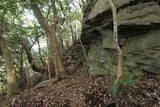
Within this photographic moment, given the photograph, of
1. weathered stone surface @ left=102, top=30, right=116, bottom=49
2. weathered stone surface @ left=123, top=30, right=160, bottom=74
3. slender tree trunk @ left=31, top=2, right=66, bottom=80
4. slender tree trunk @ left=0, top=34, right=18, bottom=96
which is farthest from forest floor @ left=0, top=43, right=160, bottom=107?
slender tree trunk @ left=0, top=34, right=18, bottom=96

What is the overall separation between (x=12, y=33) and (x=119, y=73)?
939cm

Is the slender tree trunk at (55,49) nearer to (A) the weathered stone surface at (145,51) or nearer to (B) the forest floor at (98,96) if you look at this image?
(B) the forest floor at (98,96)

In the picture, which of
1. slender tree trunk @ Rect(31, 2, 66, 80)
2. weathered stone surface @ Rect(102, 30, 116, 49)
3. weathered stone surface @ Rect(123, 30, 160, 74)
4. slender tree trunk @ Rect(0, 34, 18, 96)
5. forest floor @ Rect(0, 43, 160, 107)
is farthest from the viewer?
slender tree trunk @ Rect(0, 34, 18, 96)

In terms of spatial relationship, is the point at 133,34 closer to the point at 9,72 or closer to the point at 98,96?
the point at 98,96

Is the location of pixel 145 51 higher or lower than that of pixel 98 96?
higher

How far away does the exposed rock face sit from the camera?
4301 mm

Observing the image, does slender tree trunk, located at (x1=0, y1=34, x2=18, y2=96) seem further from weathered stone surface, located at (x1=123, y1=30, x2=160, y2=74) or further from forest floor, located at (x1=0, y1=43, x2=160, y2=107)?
weathered stone surface, located at (x1=123, y1=30, x2=160, y2=74)

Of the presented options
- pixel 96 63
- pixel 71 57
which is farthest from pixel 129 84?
pixel 71 57

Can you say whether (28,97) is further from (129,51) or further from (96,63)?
(129,51)

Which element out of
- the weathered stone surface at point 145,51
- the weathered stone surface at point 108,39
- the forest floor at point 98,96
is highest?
the weathered stone surface at point 108,39

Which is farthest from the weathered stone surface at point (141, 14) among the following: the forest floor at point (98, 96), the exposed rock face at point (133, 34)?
the forest floor at point (98, 96)

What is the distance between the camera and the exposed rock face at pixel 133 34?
4301 mm

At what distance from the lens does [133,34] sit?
5.11m

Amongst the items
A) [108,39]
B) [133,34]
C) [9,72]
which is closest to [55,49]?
[108,39]
